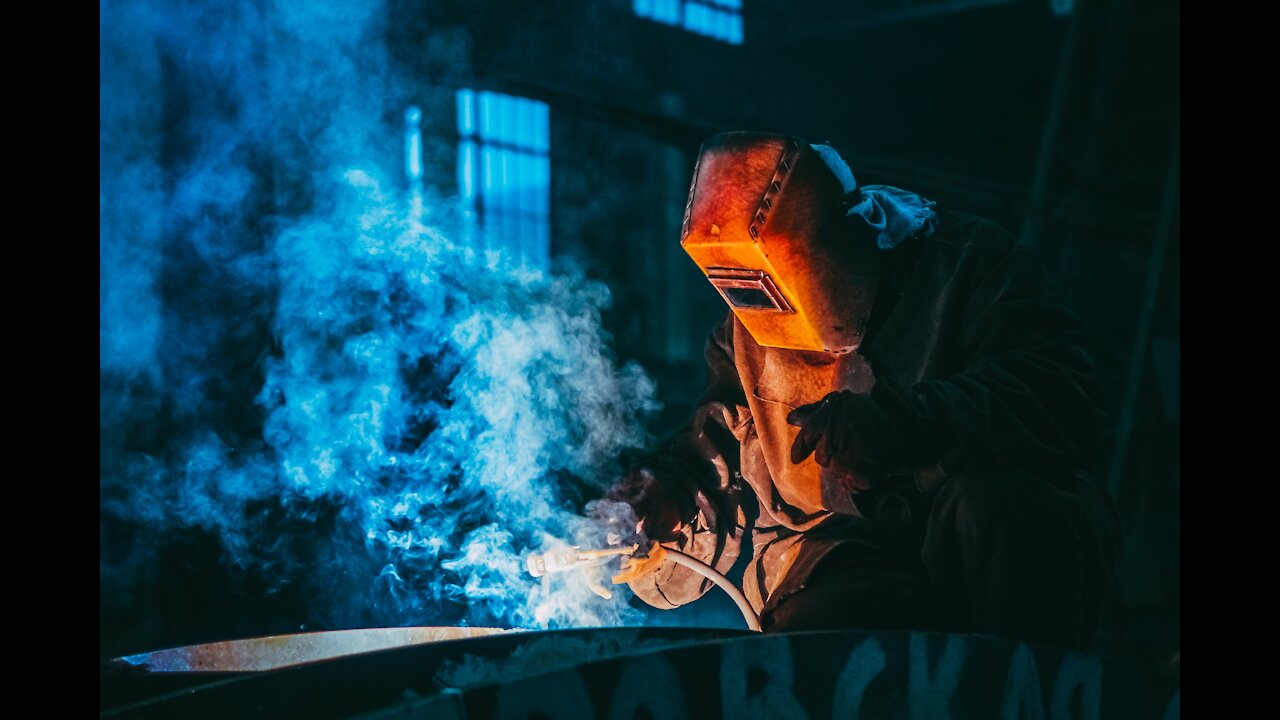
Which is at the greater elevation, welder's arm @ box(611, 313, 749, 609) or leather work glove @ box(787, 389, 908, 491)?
leather work glove @ box(787, 389, 908, 491)

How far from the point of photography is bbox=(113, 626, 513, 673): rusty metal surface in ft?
8.45

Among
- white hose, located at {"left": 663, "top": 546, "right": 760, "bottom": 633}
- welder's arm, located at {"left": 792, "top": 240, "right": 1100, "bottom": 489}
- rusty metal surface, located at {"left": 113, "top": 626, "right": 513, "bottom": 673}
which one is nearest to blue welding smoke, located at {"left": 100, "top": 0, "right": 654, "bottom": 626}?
white hose, located at {"left": 663, "top": 546, "right": 760, "bottom": 633}

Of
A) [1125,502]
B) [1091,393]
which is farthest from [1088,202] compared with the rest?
[1091,393]

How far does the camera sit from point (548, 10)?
888cm

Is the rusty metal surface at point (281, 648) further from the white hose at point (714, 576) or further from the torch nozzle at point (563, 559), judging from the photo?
the white hose at point (714, 576)

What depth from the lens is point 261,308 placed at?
5961 millimetres

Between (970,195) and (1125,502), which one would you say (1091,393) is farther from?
(1125,502)

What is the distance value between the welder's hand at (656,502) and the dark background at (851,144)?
1024 millimetres

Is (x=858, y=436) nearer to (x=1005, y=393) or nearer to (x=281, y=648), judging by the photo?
(x=1005, y=393)

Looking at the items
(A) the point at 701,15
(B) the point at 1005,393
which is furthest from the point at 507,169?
(B) the point at 1005,393

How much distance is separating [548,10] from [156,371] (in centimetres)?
423

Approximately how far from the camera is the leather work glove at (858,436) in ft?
7.45

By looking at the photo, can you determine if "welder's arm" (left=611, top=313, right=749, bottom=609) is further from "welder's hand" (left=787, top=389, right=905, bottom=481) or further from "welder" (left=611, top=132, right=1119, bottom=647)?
"welder's hand" (left=787, top=389, right=905, bottom=481)

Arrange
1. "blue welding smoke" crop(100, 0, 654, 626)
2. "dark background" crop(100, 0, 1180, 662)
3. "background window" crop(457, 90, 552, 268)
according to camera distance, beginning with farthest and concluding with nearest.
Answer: "background window" crop(457, 90, 552, 268) → "dark background" crop(100, 0, 1180, 662) → "blue welding smoke" crop(100, 0, 654, 626)
